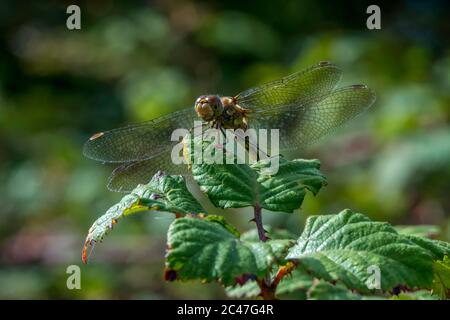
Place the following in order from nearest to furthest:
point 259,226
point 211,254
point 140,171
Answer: point 211,254
point 259,226
point 140,171

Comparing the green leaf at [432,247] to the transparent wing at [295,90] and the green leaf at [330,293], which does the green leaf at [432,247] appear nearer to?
the green leaf at [330,293]

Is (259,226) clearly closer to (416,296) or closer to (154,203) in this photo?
(154,203)

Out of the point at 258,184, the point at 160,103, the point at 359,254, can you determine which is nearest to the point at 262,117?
the point at 258,184

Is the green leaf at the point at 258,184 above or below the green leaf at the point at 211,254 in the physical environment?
above

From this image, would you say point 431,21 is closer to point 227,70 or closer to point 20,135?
point 227,70

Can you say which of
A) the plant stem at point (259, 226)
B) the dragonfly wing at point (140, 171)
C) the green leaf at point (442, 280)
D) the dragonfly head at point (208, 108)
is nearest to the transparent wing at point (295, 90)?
the dragonfly head at point (208, 108)
